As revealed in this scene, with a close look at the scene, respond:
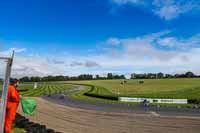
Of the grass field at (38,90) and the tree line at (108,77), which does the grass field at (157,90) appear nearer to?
the grass field at (38,90)

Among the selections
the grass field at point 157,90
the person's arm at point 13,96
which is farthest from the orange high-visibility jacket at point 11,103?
the grass field at point 157,90

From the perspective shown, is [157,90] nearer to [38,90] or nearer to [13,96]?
[38,90]

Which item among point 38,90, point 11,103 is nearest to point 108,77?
point 38,90

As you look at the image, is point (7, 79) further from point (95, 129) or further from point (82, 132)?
point (95, 129)

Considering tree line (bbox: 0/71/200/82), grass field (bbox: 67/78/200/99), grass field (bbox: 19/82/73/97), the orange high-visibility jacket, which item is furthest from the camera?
tree line (bbox: 0/71/200/82)

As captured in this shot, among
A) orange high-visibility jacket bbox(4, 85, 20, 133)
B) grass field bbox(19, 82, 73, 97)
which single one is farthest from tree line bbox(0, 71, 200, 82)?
orange high-visibility jacket bbox(4, 85, 20, 133)

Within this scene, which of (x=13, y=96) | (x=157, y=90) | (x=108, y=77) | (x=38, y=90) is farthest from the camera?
(x=108, y=77)

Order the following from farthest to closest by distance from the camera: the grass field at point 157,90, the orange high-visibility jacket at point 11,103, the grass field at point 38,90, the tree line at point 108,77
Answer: the tree line at point 108,77, the grass field at point 38,90, the grass field at point 157,90, the orange high-visibility jacket at point 11,103

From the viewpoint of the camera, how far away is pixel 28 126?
9047 millimetres

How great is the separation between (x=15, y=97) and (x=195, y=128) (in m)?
10.7

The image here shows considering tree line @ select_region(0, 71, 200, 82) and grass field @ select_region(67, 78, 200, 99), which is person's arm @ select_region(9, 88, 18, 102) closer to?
grass field @ select_region(67, 78, 200, 99)

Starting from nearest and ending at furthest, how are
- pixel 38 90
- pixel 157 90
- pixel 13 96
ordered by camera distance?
pixel 13 96
pixel 157 90
pixel 38 90

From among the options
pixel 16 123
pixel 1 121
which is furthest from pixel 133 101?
pixel 1 121

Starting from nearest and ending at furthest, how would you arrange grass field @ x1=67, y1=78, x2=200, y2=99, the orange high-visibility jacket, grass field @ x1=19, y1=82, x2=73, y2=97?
the orange high-visibility jacket, grass field @ x1=67, y1=78, x2=200, y2=99, grass field @ x1=19, y1=82, x2=73, y2=97
